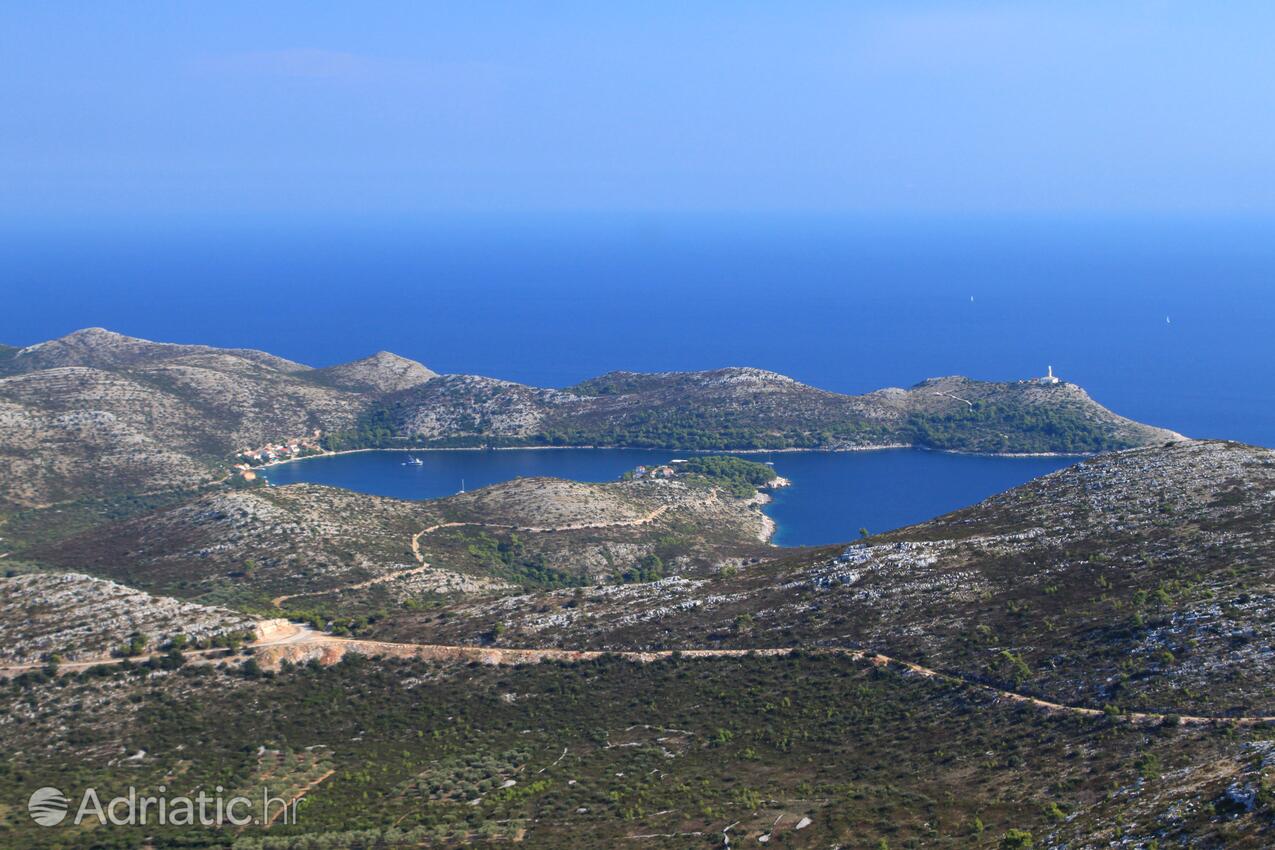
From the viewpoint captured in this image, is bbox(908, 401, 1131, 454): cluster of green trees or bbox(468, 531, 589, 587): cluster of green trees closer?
bbox(468, 531, 589, 587): cluster of green trees

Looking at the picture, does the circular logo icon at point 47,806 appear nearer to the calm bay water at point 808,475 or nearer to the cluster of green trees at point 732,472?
the calm bay water at point 808,475

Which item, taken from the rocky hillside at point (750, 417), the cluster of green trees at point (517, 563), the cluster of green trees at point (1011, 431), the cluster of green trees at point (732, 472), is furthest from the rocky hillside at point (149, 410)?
the cluster of green trees at point (1011, 431)

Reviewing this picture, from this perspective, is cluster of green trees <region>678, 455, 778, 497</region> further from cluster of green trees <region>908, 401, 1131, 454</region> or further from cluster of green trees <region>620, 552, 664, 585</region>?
cluster of green trees <region>620, 552, 664, 585</region>

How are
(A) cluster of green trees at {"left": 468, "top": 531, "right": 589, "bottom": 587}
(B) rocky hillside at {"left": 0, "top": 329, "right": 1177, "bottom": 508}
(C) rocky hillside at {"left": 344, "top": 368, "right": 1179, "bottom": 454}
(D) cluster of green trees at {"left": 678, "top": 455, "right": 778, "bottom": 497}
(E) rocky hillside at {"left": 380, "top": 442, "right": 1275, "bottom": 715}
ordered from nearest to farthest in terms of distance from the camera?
1. (E) rocky hillside at {"left": 380, "top": 442, "right": 1275, "bottom": 715}
2. (A) cluster of green trees at {"left": 468, "top": 531, "right": 589, "bottom": 587}
3. (D) cluster of green trees at {"left": 678, "top": 455, "right": 778, "bottom": 497}
4. (B) rocky hillside at {"left": 0, "top": 329, "right": 1177, "bottom": 508}
5. (C) rocky hillside at {"left": 344, "top": 368, "right": 1179, "bottom": 454}

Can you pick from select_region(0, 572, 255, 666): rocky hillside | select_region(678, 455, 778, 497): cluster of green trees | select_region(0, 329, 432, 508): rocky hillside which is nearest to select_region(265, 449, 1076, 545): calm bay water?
select_region(678, 455, 778, 497): cluster of green trees

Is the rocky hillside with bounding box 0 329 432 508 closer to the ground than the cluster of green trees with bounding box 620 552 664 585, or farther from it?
farther from it

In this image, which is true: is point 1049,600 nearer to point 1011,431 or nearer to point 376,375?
point 1011,431

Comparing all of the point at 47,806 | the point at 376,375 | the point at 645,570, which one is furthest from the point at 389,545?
the point at 376,375
